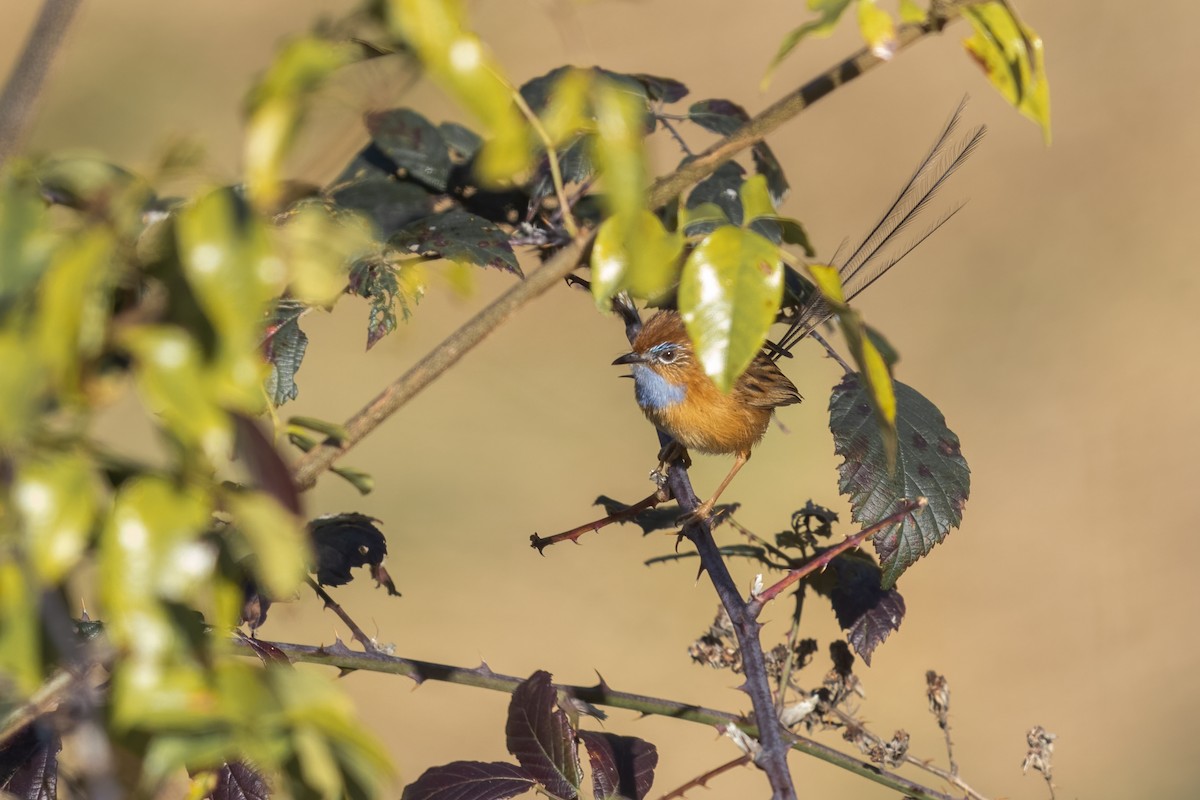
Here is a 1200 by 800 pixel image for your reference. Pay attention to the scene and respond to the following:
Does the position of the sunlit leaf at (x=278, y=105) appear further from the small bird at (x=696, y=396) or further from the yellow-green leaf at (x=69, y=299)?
the small bird at (x=696, y=396)

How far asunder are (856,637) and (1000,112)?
18.8 ft

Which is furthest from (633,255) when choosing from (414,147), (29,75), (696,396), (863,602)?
(696,396)

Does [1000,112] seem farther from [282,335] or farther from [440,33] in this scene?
[440,33]

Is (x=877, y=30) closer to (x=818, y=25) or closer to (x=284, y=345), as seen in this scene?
(x=818, y=25)

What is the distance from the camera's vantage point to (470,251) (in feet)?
4.95

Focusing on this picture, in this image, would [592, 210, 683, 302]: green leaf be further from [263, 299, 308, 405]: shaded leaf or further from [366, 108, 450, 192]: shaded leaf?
[366, 108, 450, 192]: shaded leaf

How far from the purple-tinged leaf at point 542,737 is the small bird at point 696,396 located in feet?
5.20

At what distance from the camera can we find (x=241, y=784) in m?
1.28

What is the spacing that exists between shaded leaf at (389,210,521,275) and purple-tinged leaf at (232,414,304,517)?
85cm

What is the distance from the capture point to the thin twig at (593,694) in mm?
1349

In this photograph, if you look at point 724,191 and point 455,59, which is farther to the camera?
point 724,191

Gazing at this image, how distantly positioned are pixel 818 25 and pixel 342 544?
3.30 ft

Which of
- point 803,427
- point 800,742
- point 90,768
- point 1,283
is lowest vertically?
point 90,768


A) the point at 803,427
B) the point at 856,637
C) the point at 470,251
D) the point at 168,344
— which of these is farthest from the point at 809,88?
the point at 803,427
